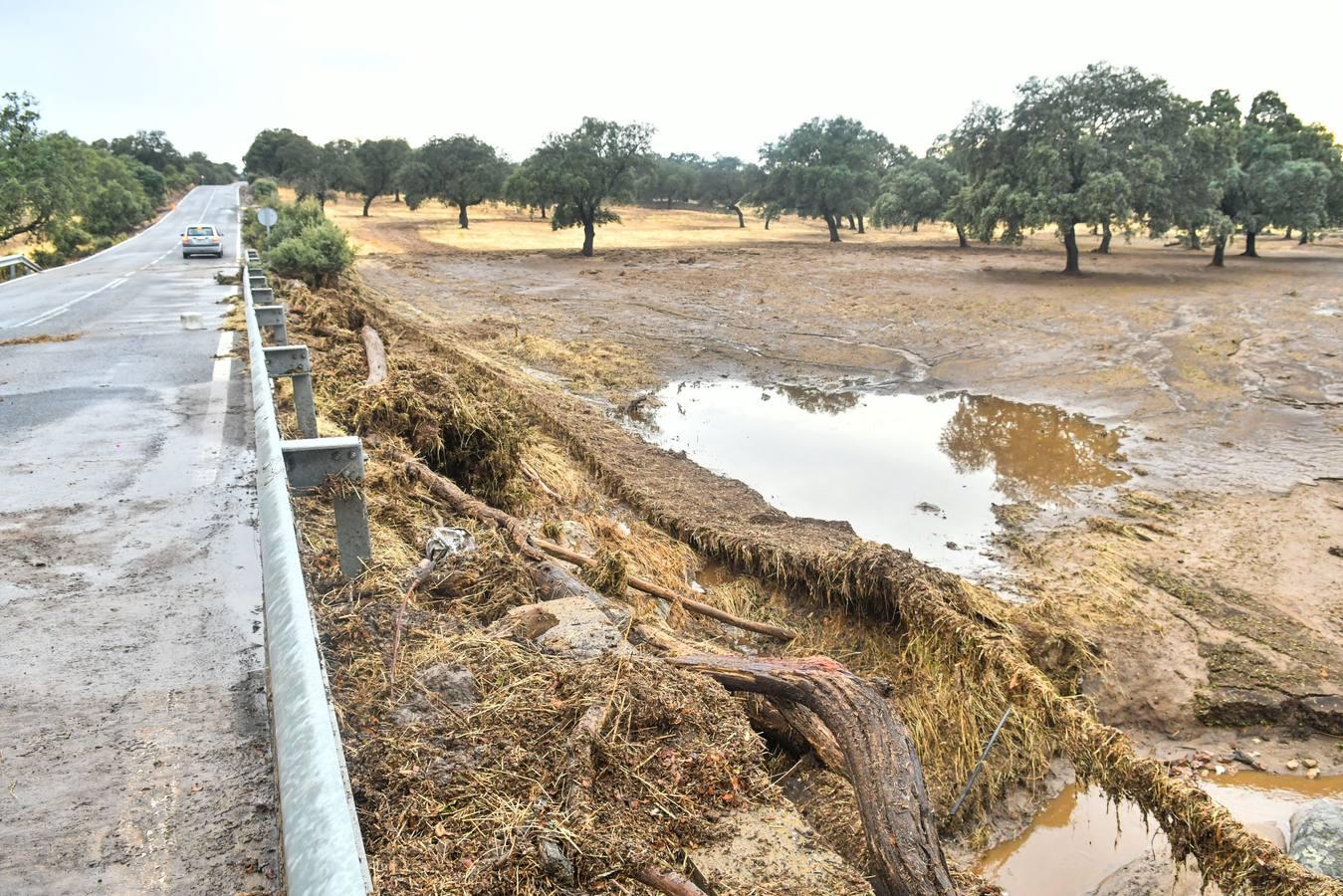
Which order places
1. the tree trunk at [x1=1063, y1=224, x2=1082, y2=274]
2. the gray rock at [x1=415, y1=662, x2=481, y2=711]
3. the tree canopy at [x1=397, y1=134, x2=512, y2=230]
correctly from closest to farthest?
the gray rock at [x1=415, y1=662, x2=481, y2=711], the tree trunk at [x1=1063, y1=224, x2=1082, y2=274], the tree canopy at [x1=397, y1=134, x2=512, y2=230]

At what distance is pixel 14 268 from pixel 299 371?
87.5 feet

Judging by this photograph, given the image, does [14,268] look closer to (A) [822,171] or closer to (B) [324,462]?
(B) [324,462]

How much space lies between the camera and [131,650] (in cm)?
345

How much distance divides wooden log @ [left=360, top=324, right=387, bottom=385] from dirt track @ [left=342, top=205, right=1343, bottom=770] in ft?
17.3

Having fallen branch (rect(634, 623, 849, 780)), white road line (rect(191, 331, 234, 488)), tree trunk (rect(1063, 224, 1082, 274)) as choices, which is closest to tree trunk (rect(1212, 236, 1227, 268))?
tree trunk (rect(1063, 224, 1082, 274))

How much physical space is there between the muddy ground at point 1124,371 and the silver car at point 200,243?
19.5 feet

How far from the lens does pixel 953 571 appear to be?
8.87m

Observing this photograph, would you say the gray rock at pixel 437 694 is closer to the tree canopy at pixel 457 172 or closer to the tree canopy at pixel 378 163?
the tree canopy at pixel 457 172

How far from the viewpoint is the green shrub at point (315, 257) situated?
804 inches

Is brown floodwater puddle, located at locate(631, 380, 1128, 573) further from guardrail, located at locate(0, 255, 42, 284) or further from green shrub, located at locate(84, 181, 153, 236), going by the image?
green shrub, located at locate(84, 181, 153, 236)

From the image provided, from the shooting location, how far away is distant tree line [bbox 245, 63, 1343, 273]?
29766mm

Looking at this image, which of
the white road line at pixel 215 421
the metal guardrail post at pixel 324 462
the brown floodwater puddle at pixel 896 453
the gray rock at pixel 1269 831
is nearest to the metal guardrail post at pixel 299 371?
the white road line at pixel 215 421

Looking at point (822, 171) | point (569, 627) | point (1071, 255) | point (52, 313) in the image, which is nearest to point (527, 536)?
point (569, 627)

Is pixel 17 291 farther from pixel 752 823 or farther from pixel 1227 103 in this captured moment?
pixel 1227 103
